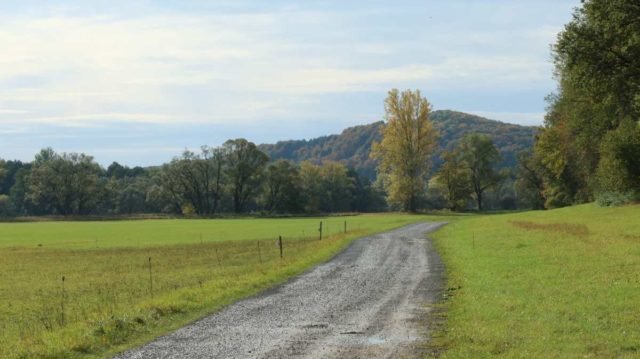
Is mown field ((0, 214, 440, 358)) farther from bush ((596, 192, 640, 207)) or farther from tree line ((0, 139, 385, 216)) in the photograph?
tree line ((0, 139, 385, 216))

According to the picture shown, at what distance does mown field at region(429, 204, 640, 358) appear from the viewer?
13.0 m

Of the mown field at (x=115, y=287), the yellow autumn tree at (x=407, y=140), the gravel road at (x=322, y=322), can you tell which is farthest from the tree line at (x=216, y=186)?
the gravel road at (x=322, y=322)

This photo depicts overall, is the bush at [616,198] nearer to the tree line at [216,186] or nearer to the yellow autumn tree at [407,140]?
the yellow autumn tree at [407,140]

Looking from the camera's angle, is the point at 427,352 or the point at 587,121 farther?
the point at 587,121

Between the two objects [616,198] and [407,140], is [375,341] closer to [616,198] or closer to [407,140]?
[616,198]

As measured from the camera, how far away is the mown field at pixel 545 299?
13.0 meters

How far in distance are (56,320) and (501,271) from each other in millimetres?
16068

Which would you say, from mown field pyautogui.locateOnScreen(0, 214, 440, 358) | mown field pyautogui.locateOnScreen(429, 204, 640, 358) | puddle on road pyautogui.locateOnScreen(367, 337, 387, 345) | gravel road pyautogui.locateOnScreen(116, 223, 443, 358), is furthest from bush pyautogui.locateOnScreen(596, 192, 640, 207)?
puddle on road pyautogui.locateOnScreen(367, 337, 387, 345)

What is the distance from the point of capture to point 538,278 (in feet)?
77.0

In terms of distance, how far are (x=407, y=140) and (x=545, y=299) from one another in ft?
285

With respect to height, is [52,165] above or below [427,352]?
above

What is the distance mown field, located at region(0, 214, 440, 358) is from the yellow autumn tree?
46143mm

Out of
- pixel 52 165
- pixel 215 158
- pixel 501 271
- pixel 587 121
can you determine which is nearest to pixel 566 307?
pixel 501 271

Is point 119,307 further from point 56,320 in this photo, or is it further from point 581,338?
point 581,338
